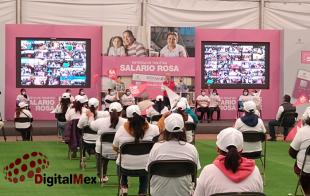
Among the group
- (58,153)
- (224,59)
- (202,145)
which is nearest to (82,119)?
(58,153)

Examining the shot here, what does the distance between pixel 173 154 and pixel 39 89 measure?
21115mm

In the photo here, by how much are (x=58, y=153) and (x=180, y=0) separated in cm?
1607

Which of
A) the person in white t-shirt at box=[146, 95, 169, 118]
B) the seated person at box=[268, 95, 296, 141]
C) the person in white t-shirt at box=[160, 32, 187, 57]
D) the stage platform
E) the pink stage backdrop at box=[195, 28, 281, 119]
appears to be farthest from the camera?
the pink stage backdrop at box=[195, 28, 281, 119]

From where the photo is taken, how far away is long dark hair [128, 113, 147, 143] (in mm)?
8320

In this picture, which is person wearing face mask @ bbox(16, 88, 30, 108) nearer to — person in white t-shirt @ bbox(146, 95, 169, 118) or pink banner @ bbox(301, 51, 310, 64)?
person in white t-shirt @ bbox(146, 95, 169, 118)

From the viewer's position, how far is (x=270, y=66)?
29.1 meters

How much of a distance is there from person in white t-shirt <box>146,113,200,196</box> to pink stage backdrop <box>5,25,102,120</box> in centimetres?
2068

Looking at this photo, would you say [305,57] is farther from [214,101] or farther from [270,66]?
[214,101]

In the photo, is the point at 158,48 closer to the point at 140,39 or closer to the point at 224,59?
the point at 140,39

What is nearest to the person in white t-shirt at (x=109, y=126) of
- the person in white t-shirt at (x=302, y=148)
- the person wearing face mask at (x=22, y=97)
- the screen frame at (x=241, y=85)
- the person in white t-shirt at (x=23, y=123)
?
the person in white t-shirt at (x=302, y=148)

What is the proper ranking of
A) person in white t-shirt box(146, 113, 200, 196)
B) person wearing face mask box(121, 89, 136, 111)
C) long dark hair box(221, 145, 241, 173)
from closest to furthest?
long dark hair box(221, 145, 241, 173) → person in white t-shirt box(146, 113, 200, 196) → person wearing face mask box(121, 89, 136, 111)

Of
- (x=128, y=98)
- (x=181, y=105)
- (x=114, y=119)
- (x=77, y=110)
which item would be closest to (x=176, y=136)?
(x=114, y=119)

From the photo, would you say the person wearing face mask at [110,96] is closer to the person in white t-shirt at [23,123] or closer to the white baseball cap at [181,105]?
the person in white t-shirt at [23,123]

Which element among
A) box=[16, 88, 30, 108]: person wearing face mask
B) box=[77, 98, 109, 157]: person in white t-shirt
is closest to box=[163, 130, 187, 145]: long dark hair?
box=[77, 98, 109, 157]: person in white t-shirt
